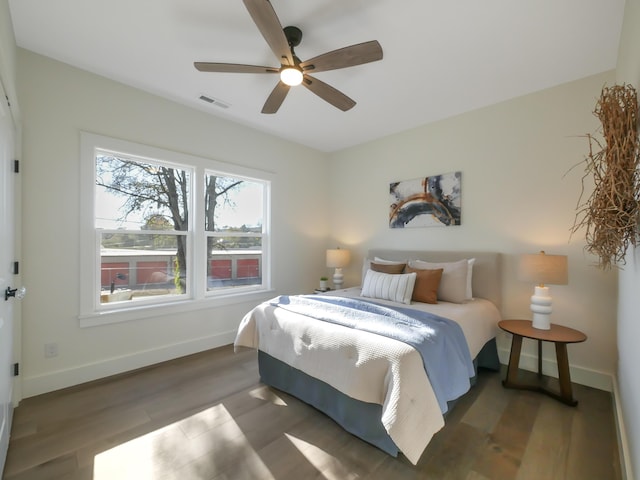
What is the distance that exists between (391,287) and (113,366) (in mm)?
2721

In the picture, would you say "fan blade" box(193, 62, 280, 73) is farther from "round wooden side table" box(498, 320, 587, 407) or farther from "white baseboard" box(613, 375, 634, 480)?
"white baseboard" box(613, 375, 634, 480)

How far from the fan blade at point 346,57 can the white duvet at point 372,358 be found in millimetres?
1739

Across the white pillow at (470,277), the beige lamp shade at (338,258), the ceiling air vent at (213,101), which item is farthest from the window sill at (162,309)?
the white pillow at (470,277)

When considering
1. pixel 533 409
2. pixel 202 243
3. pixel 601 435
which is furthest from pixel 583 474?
pixel 202 243

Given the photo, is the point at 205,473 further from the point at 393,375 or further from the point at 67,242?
the point at 67,242

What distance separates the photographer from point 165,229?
316cm

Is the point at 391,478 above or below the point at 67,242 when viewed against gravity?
below

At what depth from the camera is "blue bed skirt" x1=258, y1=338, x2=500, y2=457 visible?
1775mm

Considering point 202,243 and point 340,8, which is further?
point 202,243

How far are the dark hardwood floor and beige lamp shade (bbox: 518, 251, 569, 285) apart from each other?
94 cm

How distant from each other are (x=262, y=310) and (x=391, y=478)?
1.50 metres

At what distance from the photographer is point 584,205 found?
2564 mm

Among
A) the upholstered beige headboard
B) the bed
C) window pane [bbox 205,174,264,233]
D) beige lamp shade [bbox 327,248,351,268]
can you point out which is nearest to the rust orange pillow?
the bed

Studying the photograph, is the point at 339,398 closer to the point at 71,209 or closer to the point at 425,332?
the point at 425,332
